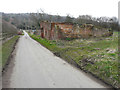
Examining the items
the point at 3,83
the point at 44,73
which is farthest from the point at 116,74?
the point at 3,83

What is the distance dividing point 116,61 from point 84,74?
250 cm

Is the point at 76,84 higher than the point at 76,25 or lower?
lower

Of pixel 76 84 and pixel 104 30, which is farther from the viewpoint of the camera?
pixel 104 30

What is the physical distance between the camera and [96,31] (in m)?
21.0

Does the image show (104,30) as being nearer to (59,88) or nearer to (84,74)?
(84,74)

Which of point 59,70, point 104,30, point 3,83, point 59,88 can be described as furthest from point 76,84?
point 104,30

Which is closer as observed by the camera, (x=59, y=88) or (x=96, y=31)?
(x=59, y=88)

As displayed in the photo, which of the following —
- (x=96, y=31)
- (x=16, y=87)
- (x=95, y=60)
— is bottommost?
(x=16, y=87)

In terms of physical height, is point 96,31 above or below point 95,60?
above

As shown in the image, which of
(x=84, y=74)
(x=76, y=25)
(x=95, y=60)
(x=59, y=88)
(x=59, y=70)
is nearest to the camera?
(x=59, y=88)

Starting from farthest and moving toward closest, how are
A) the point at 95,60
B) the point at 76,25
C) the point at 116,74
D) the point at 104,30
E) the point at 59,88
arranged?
1. the point at 104,30
2. the point at 76,25
3. the point at 95,60
4. the point at 116,74
5. the point at 59,88

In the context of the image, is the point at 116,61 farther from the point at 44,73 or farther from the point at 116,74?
the point at 44,73

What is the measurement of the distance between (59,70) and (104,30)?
1687cm

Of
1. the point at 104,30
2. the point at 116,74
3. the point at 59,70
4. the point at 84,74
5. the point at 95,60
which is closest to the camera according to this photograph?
the point at 116,74
